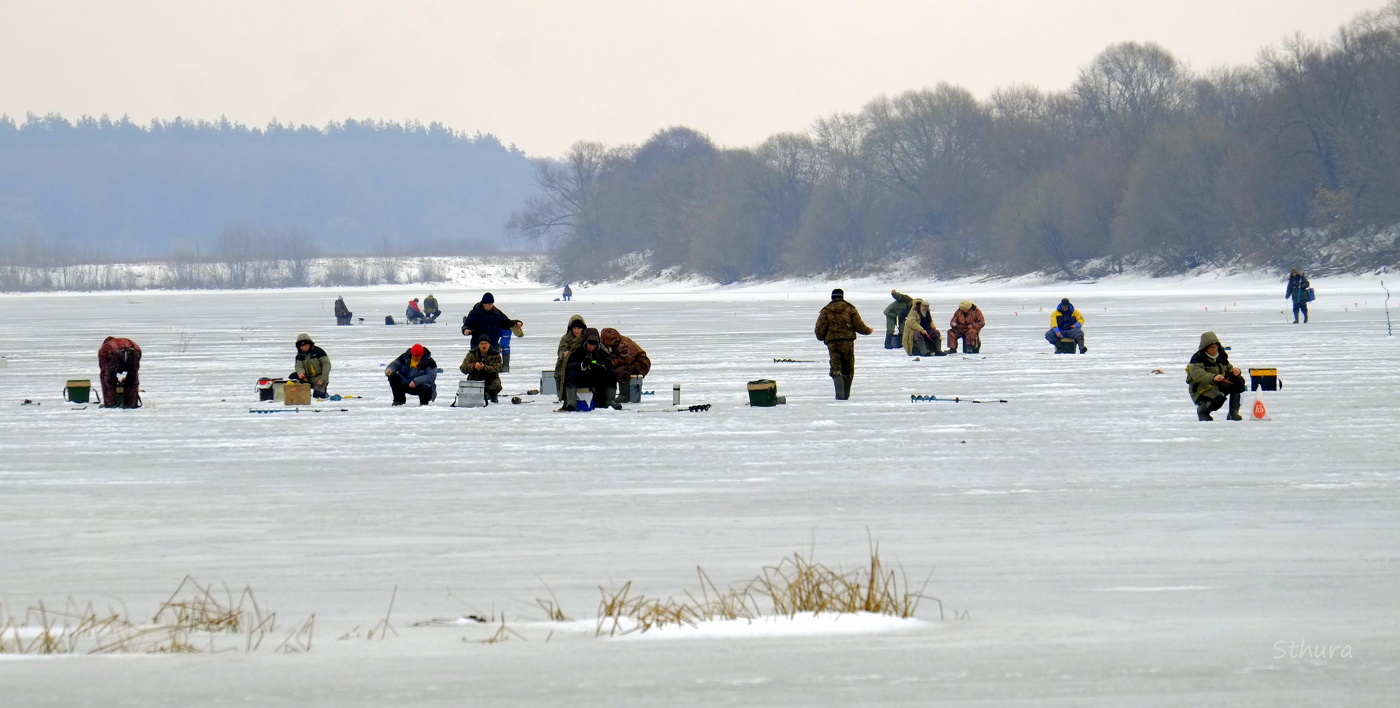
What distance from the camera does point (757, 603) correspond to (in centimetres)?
778

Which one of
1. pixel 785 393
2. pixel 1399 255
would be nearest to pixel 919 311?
pixel 785 393

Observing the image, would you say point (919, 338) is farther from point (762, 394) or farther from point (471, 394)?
point (471, 394)

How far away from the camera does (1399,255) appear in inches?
2633

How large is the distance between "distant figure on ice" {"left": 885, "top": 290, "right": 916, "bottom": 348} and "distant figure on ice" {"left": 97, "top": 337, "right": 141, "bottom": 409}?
13.4 metres

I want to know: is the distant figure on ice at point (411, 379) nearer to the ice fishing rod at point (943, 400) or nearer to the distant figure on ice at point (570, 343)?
the distant figure on ice at point (570, 343)

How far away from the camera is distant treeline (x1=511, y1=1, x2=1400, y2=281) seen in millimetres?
75000

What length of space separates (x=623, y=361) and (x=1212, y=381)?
6.11 m

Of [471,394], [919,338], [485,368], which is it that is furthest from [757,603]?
[919,338]

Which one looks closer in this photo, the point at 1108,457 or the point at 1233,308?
the point at 1108,457

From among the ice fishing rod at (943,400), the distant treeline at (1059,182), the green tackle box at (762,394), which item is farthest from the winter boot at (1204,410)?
the distant treeline at (1059,182)

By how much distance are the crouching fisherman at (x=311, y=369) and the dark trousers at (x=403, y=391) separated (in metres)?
1.14

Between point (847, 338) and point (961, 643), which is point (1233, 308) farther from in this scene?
point (961, 643)

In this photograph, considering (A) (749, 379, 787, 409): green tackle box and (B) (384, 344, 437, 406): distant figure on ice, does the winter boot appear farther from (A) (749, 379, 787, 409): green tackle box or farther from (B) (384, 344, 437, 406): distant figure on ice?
(B) (384, 344, 437, 406): distant figure on ice

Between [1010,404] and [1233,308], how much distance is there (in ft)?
105
